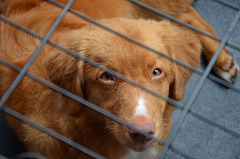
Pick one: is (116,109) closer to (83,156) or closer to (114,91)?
(114,91)

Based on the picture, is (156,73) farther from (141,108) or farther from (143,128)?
(143,128)

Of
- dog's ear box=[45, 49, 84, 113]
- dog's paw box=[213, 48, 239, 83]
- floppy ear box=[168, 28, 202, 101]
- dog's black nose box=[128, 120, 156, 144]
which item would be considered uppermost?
dog's paw box=[213, 48, 239, 83]

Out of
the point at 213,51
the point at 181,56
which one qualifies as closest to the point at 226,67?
the point at 213,51

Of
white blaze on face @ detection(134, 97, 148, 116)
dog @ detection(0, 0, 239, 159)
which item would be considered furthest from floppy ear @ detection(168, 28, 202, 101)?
white blaze on face @ detection(134, 97, 148, 116)

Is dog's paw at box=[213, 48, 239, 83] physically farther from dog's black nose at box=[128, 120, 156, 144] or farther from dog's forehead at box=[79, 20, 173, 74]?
dog's black nose at box=[128, 120, 156, 144]

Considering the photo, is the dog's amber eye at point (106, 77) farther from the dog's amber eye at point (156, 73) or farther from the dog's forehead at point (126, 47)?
the dog's amber eye at point (156, 73)

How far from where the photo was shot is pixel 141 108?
168 centimetres

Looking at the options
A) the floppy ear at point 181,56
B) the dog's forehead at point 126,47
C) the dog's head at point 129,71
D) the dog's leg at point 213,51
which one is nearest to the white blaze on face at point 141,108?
the dog's head at point 129,71

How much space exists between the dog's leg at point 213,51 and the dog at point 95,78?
33.9 inches

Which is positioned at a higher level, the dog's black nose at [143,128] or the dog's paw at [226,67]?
the dog's paw at [226,67]

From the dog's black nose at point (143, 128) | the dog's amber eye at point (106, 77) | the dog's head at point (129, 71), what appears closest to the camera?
the dog's black nose at point (143, 128)

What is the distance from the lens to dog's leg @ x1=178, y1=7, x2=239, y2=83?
295cm

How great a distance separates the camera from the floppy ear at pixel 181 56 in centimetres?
201

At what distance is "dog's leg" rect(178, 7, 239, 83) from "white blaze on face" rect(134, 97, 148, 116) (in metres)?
1.46
